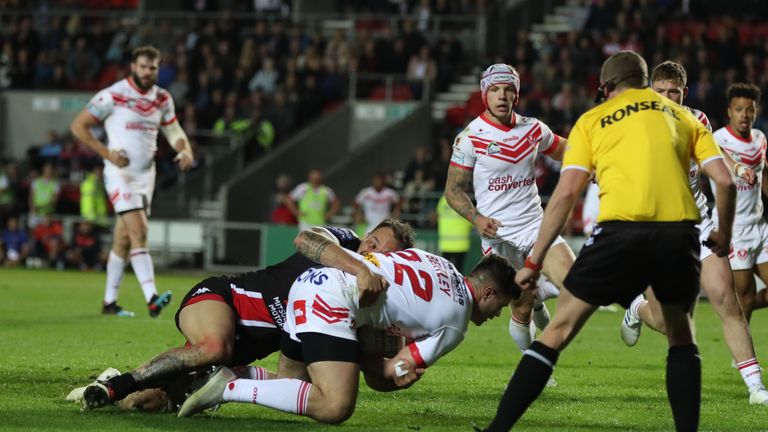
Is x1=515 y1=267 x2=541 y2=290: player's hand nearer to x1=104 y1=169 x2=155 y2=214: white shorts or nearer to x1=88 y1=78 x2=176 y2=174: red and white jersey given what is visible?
x1=104 y1=169 x2=155 y2=214: white shorts

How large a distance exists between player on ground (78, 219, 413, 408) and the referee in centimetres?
127

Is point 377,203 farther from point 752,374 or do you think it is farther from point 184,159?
point 752,374

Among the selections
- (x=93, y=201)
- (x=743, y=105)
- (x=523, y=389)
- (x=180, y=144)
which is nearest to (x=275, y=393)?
(x=523, y=389)

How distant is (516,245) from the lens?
10.2m

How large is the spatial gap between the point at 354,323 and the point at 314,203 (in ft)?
53.5

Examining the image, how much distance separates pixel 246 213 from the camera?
25953 mm

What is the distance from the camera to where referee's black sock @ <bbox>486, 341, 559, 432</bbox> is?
21.6 feet

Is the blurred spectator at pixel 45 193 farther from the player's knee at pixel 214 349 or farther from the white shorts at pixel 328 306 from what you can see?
the white shorts at pixel 328 306

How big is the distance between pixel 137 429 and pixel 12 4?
28861 millimetres

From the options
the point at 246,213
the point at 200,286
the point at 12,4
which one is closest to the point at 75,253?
the point at 246,213

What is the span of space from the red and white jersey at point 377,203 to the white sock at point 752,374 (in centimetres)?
1452

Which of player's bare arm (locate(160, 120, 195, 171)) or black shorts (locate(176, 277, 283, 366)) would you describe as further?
player's bare arm (locate(160, 120, 195, 171))

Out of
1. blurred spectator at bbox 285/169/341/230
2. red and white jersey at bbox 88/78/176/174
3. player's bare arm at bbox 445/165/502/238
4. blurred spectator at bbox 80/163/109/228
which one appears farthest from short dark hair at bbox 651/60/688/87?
blurred spectator at bbox 80/163/109/228

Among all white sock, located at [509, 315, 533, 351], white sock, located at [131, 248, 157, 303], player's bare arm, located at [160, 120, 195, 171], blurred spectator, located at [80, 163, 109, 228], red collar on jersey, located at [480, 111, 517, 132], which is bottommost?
blurred spectator, located at [80, 163, 109, 228]
